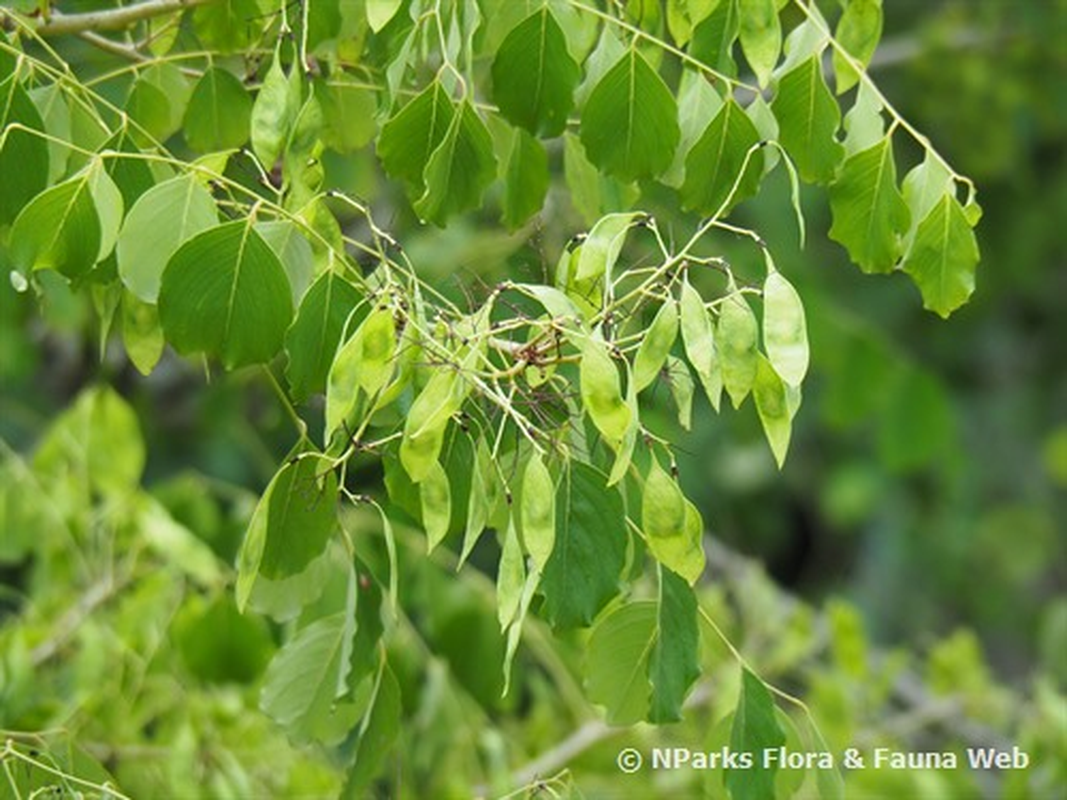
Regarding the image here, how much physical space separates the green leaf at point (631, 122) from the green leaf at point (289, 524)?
256 millimetres

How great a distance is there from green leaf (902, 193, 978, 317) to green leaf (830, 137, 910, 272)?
0.05 ft

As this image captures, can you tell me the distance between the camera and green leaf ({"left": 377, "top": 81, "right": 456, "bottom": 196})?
1.21 m

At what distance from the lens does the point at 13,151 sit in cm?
124

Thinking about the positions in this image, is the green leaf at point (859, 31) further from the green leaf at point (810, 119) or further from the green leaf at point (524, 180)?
the green leaf at point (524, 180)

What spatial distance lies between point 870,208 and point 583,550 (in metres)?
0.28

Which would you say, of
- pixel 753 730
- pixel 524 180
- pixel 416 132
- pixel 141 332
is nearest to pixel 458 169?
pixel 416 132

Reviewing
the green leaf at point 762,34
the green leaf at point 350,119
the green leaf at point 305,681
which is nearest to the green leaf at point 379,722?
the green leaf at point 305,681


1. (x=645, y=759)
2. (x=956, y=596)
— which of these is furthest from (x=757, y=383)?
(x=956, y=596)

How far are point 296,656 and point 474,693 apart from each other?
985mm

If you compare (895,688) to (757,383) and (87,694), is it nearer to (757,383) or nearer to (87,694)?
(87,694)

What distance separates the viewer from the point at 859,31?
1.35 m

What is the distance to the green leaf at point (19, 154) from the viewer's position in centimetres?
123

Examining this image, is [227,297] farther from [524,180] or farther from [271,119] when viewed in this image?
[524,180]

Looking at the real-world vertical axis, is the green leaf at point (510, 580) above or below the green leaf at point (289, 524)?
above
